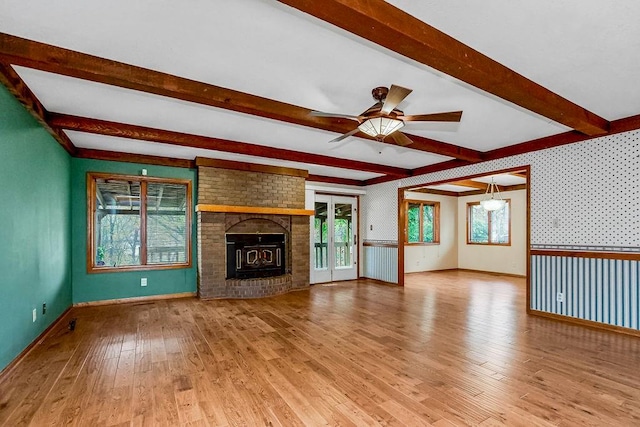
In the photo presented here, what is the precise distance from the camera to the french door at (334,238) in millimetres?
7297

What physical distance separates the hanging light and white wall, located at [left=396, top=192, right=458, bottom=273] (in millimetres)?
1155

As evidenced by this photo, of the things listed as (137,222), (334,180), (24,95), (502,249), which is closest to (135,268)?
(137,222)

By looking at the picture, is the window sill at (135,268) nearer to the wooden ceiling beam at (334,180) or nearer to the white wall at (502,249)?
Result: the wooden ceiling beam at (334,180)

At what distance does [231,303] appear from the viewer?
522cm

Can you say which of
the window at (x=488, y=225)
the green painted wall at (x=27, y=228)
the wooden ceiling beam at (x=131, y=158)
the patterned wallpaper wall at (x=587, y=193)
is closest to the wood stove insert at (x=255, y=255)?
the wooden ceiling beam at (x=131, y=158)

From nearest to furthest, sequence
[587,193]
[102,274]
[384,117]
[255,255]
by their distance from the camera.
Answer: [384,117] < [587,193] < [102,274] < [255,255]

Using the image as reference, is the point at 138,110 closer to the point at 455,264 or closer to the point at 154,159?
the point at 154,159

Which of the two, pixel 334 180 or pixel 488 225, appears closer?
pixel 334 180

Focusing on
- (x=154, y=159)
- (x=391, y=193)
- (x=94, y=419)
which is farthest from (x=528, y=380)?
(x=154, y=159)

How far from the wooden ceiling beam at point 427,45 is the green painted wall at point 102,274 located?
4.83m

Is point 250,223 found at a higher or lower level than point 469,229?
higher

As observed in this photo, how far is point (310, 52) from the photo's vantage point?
2314 millimetres

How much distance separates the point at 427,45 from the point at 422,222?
7.71 metres

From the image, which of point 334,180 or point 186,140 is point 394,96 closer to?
→ point 186,140
